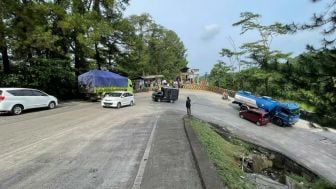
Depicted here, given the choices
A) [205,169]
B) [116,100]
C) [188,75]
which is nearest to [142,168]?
[205,169]

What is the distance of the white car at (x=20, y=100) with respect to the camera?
23.0 meters

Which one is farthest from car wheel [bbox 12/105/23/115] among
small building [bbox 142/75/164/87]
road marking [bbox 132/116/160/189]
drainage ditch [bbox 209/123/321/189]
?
small building [bbox 142/75/164/87]

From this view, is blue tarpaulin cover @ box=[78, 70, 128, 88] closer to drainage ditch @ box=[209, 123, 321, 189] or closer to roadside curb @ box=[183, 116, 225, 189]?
drainage ditch @ box=[209, 123, 321, 189]

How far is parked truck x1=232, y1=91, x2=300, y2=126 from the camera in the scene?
31969 mm

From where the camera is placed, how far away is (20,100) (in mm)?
24156

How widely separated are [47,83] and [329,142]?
82.9ft

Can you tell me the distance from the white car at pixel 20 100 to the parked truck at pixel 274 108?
60.6 ft

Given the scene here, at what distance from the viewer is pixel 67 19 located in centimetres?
3522

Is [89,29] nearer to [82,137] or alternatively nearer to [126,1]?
[126,1]

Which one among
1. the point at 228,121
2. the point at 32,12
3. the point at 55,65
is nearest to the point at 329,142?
the point at 228,121

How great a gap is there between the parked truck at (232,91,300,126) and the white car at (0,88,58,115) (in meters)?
18.5

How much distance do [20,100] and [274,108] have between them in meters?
22.4

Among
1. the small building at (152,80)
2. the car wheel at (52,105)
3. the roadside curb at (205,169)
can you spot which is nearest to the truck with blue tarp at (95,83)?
the car wheel at (52,105)

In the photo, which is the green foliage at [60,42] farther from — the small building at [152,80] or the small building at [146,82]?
the small building at [152,80]
